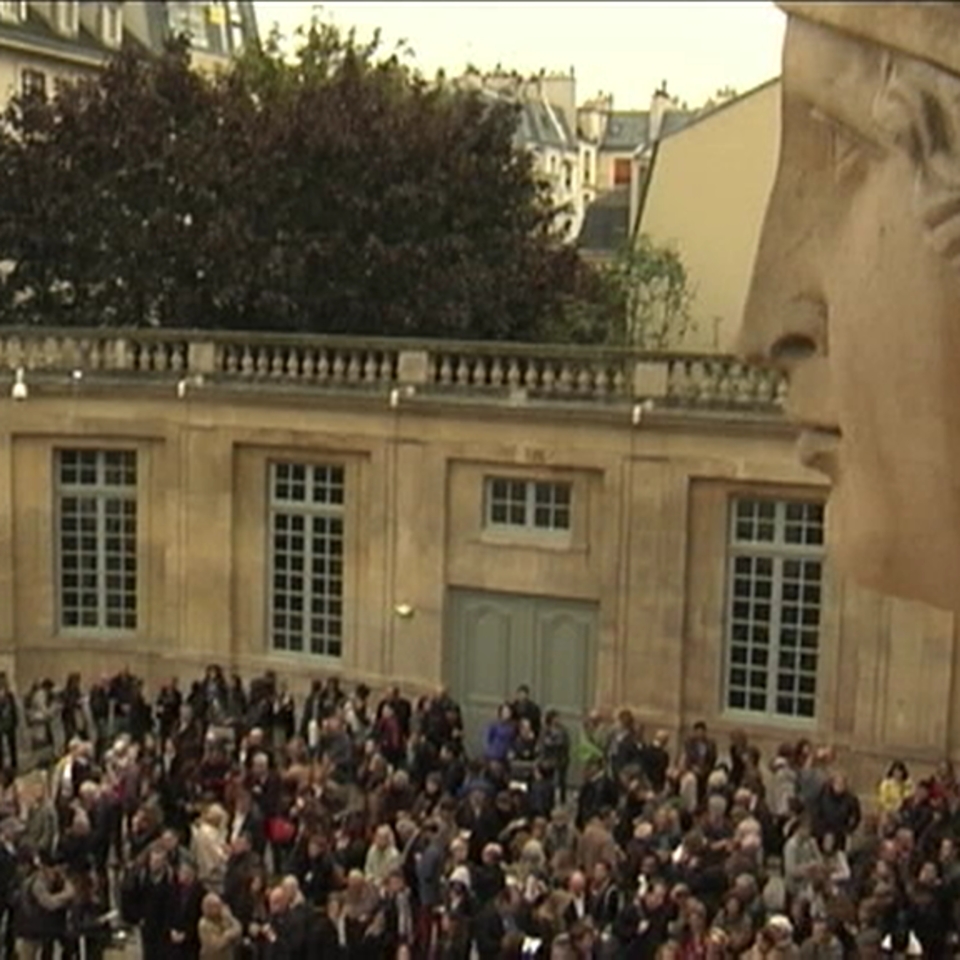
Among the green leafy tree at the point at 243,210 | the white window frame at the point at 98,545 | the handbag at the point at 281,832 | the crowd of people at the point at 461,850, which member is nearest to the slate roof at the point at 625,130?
the green leafy tree at the point at 243,210

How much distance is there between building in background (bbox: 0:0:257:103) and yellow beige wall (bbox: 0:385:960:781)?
11.6 m

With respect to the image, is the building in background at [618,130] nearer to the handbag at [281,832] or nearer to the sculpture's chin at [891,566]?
the handbag at [281,832]

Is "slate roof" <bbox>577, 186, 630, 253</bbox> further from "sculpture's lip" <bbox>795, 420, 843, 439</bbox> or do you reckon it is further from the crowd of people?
"sculpture's lip" <bbox>795, 420, 843, 439</bbox>

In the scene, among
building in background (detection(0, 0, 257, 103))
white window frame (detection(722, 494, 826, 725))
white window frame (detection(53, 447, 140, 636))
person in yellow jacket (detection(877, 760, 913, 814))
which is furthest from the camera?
building in background (detection(0, 0, 257, 103))

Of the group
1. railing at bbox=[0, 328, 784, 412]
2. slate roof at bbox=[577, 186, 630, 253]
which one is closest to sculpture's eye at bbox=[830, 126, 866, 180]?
railing at bbox=[0, 328, 784, 412]

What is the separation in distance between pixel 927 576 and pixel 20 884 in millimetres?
10588

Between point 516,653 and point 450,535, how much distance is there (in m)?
1.63

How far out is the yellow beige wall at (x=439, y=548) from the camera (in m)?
20.9

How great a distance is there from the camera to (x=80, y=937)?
48.0ft

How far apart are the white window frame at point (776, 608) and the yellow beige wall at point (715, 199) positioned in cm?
1692

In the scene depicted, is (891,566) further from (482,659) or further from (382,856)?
(482,659)

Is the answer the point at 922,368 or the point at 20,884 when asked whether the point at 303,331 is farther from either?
the point at 922,368

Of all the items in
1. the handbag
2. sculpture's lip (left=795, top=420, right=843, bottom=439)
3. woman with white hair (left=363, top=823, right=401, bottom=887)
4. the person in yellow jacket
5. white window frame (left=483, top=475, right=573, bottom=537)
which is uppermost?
sculpture's lip (left=795, top=420, right=843, bottom=439)

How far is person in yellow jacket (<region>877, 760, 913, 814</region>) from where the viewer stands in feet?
58.5
